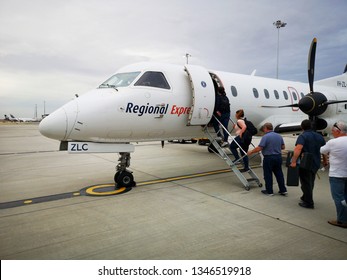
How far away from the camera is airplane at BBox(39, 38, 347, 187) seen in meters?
6.39

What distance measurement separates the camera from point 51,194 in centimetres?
694

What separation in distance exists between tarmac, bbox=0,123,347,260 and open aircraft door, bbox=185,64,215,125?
1978 mm

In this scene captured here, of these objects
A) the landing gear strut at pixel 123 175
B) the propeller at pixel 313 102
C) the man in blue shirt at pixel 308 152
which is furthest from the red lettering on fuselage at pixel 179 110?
the propeller at pixel 313 102

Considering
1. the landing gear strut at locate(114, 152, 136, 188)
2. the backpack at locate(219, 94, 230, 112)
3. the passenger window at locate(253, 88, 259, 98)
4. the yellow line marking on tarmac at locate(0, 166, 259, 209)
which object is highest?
the passenger window at locate(253, 88, 259, 98)

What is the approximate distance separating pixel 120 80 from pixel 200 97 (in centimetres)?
237

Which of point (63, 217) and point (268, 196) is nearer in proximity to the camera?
point (63, 217)

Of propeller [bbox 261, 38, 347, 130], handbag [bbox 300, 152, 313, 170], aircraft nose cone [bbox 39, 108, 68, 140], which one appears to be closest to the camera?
handbag [bbox 300, 152, 313, 170]

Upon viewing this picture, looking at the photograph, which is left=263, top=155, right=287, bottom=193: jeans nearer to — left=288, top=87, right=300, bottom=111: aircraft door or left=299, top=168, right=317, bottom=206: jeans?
left=299, top=168, right=317, bottom=206: jeans

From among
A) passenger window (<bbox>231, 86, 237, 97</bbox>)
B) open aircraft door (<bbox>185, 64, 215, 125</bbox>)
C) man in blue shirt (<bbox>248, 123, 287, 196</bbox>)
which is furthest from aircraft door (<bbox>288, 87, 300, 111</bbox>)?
man in blue shirt (<bbox>248, 123, 287, 196</bbox>)

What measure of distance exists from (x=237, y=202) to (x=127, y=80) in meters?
4.28

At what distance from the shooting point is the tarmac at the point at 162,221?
3.81 m

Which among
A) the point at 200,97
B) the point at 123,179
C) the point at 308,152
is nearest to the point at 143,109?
the point at 200,97
